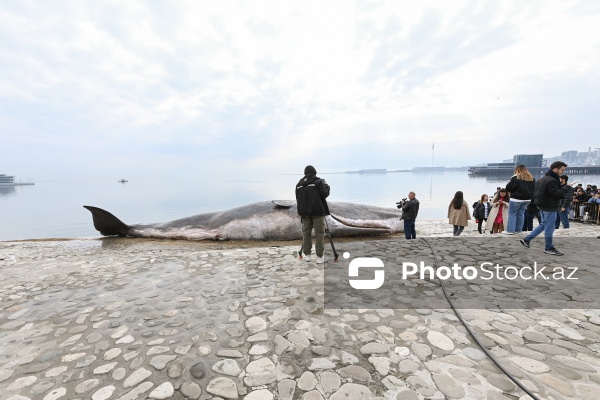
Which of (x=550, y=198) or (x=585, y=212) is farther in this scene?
(x=585, y=212)

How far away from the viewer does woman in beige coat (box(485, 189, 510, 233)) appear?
36.2ft

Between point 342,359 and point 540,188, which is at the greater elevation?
point 540,188

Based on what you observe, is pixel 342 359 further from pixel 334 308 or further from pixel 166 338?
pixel 166 338

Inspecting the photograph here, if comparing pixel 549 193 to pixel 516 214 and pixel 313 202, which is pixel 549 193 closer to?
pixel 516 214

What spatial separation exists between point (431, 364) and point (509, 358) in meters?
0.93

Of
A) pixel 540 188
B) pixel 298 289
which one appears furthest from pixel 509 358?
pixel 540 188

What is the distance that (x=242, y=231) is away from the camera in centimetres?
1213

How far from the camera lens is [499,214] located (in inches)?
437

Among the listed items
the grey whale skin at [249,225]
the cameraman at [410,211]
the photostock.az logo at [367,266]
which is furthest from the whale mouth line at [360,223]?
the photostock.az logo at [367,266]

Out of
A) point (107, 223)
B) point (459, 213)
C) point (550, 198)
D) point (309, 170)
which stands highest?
point (309, 170)

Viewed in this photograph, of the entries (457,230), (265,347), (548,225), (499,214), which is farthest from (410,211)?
(265,347)

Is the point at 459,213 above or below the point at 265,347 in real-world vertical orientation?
above

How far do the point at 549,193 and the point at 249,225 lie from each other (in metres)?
10.2

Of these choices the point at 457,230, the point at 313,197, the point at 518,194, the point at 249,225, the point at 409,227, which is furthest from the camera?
the point at 249,225
